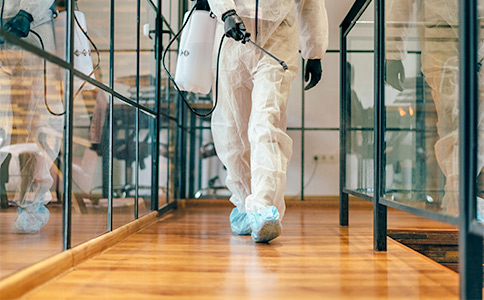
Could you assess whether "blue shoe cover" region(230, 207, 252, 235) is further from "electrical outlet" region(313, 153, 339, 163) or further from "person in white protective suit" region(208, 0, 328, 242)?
"electrical outlet" region(313, 153, 339, 163)

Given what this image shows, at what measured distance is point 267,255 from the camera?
1.36 metres

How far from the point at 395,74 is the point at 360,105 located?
493 mm

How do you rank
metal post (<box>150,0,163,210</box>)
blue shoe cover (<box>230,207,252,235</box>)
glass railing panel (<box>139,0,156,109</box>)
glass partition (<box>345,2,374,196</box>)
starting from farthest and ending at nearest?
metal post (<box>150,0,163,210</box>) < glass railing panel (<box>139,0,156,109</box>) < blue shoe cover (<box>230,207,252,235</box>) < glass partition (<box>345,2,374,196</box>)

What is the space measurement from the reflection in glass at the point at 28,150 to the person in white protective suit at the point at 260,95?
60 centimetres

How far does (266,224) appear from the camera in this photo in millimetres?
1478

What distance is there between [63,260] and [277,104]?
2.90 ft

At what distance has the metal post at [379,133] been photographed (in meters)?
1.43

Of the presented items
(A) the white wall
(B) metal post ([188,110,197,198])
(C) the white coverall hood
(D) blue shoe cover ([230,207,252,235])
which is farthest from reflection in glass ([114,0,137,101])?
(A) the white wall

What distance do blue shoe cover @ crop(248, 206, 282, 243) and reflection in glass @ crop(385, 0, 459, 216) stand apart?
35 cm

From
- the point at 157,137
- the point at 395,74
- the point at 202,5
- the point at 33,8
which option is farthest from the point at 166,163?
the point at 395,74

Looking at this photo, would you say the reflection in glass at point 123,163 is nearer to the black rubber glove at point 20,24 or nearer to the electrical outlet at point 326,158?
the black rubber glove at point 20,24

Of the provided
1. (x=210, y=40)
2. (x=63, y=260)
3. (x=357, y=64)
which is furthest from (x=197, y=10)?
(x=63, y=260)

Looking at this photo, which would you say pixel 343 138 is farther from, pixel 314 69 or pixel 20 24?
pixel 20 24

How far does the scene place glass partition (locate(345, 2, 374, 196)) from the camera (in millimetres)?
1659
